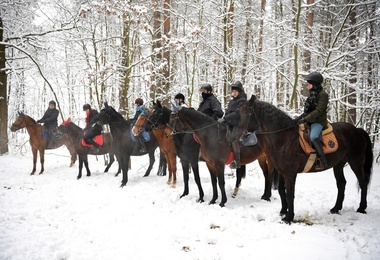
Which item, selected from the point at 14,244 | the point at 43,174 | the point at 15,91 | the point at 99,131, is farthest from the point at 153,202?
the point at 15,91

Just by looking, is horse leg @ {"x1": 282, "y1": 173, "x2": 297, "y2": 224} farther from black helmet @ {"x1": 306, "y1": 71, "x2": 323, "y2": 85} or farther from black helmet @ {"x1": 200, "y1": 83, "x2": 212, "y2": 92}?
black helmet @ {"x1": 200, "y1": 83, "x2": 212, "y2": 92}

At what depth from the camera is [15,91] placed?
2381cm

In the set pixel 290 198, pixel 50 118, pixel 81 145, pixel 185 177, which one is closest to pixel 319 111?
pixel 290 198

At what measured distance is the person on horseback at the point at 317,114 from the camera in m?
4.58

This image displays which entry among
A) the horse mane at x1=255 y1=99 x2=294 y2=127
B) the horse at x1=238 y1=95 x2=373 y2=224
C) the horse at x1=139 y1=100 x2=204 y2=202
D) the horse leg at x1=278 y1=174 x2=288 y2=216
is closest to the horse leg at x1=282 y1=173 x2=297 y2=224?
the horse at x1=238 y1=95 x2=373 y2=224

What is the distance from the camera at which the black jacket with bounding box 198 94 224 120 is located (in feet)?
22.7

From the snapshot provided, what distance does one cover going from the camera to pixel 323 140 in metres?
4.77

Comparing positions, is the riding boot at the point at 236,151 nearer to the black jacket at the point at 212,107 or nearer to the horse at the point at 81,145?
the black jacket at the point at 212,107

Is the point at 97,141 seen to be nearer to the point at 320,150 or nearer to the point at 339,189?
the point at 320,150

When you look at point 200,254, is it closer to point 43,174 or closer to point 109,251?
point 109,251

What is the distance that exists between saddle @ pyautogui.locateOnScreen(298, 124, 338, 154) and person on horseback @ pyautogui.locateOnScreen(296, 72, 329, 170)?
0.10m

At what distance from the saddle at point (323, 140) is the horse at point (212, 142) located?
1.67m

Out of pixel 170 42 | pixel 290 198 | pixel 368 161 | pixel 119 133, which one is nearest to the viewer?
pixel 290 198

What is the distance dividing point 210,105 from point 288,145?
2776 millimetres
